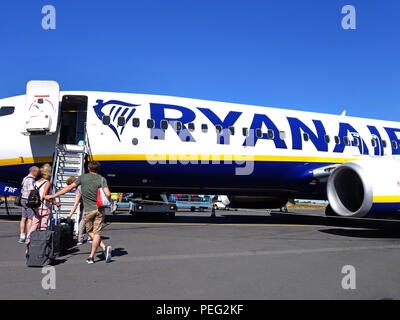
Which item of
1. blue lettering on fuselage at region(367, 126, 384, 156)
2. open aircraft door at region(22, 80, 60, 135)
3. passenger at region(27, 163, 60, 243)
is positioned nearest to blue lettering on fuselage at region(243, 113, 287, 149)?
blue lettering on fuselage at region(367, 126, 384, 156)

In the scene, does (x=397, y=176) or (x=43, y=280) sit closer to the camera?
(x=43, y=280)

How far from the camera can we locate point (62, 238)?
627cm

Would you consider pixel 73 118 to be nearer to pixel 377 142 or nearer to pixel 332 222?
pixel 332 222

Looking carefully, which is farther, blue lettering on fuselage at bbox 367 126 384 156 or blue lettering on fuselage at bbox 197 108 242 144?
blue lettering on fuselage at bbox 367 126 384 156

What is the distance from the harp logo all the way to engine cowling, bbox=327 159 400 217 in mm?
6660

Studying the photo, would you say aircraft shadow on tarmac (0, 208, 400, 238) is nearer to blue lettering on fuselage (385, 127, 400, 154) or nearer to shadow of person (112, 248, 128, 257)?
blue lettering on fuselage (385, 127, 400, 154)

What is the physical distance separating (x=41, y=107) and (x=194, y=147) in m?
4.91

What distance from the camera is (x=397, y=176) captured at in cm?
909

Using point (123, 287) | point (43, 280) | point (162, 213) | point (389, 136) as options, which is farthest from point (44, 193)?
point (389, 136)

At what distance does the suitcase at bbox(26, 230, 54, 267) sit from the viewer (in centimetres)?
529

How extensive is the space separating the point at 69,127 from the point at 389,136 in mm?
13414

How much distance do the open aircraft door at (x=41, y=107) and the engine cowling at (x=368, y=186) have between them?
8510mm
